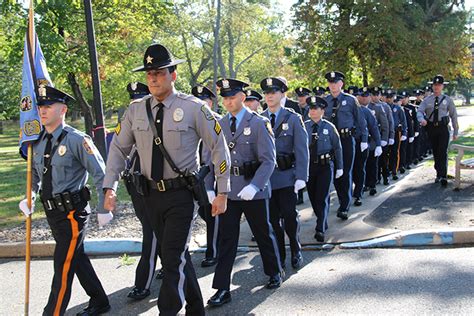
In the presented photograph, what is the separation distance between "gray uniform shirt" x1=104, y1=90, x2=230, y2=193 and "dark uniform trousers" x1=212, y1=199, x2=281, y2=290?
1.11 meters

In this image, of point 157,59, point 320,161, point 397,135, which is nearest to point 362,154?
point 320,161

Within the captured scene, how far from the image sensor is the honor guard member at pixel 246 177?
15.6 ft

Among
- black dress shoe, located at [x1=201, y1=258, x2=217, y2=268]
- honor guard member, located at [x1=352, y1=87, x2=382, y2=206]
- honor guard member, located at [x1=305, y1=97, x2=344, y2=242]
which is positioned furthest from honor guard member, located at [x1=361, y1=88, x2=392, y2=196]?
black dress shoe, located at [x1=201, y1=258, x2=217, y2=268]

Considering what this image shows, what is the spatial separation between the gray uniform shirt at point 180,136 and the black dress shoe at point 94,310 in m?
1.36

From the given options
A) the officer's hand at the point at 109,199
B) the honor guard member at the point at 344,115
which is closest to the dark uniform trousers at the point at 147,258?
the officer's hand at the point at 109,199

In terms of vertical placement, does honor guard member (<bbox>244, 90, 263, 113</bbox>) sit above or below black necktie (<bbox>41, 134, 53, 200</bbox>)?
above

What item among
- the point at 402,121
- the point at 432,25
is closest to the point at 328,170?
the point at 402,121

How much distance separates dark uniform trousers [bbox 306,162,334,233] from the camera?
668 centimetres

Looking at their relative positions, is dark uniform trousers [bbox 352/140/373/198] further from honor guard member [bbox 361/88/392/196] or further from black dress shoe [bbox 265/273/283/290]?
black dress shoe [bbox 265/273/283/290]

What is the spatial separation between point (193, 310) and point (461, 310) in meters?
2.15

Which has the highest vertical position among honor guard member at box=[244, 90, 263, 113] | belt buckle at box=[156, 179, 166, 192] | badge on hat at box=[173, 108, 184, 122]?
honor guard member at box=[244, 90, 263, 113]

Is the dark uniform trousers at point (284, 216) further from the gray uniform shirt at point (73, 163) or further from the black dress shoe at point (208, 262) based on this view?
the gray uniform shirt at point (73, 163)

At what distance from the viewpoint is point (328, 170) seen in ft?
22.3

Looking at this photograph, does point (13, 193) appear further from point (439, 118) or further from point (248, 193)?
point (439, 118)
